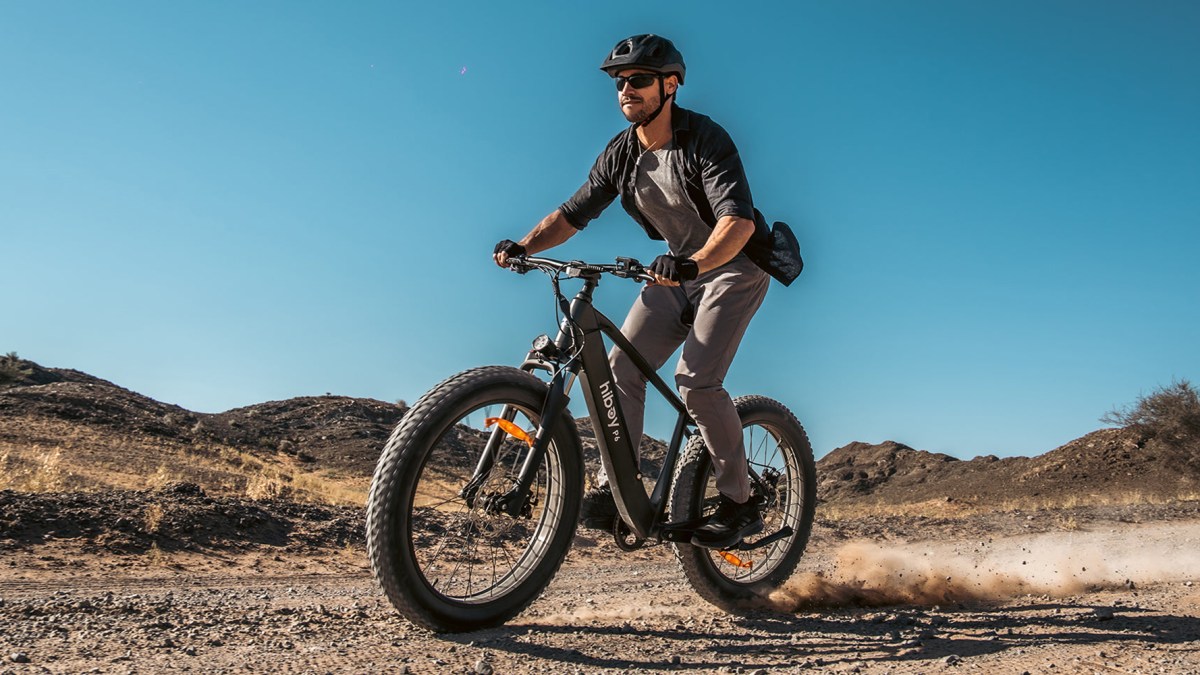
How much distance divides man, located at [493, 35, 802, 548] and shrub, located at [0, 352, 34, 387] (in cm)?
3110

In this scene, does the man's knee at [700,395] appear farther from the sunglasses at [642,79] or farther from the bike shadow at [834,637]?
the sunglasses at [642,79]

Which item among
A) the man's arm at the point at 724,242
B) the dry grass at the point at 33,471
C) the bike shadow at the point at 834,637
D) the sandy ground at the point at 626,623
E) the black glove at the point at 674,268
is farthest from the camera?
the dry grass at the point at 33,471

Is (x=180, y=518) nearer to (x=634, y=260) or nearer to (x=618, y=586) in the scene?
(x=618, y=586)

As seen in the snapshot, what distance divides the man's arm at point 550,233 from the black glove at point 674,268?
118 cm

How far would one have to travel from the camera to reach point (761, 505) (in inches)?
230

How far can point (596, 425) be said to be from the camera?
4.66 m

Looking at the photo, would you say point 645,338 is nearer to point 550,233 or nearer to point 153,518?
point 550,233

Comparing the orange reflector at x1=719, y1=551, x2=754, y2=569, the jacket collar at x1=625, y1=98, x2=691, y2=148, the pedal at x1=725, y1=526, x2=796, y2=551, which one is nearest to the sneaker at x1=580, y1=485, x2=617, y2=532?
the pedal at x1=725, y1=526, x2=796, y2=551

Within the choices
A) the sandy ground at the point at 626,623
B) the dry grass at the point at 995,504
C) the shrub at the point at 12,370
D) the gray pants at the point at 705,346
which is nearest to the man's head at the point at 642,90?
the gray pants at the point at 705,346

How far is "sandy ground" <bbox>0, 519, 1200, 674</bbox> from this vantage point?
12.3ft

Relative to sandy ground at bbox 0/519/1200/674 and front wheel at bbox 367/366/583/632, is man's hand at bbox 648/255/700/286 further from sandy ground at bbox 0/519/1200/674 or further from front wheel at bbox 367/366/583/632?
sandy ground at bbox 0/519/1200/674

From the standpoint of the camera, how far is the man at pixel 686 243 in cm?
471

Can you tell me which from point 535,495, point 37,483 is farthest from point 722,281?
point 37,483

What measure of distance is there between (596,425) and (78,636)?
8.16ft
